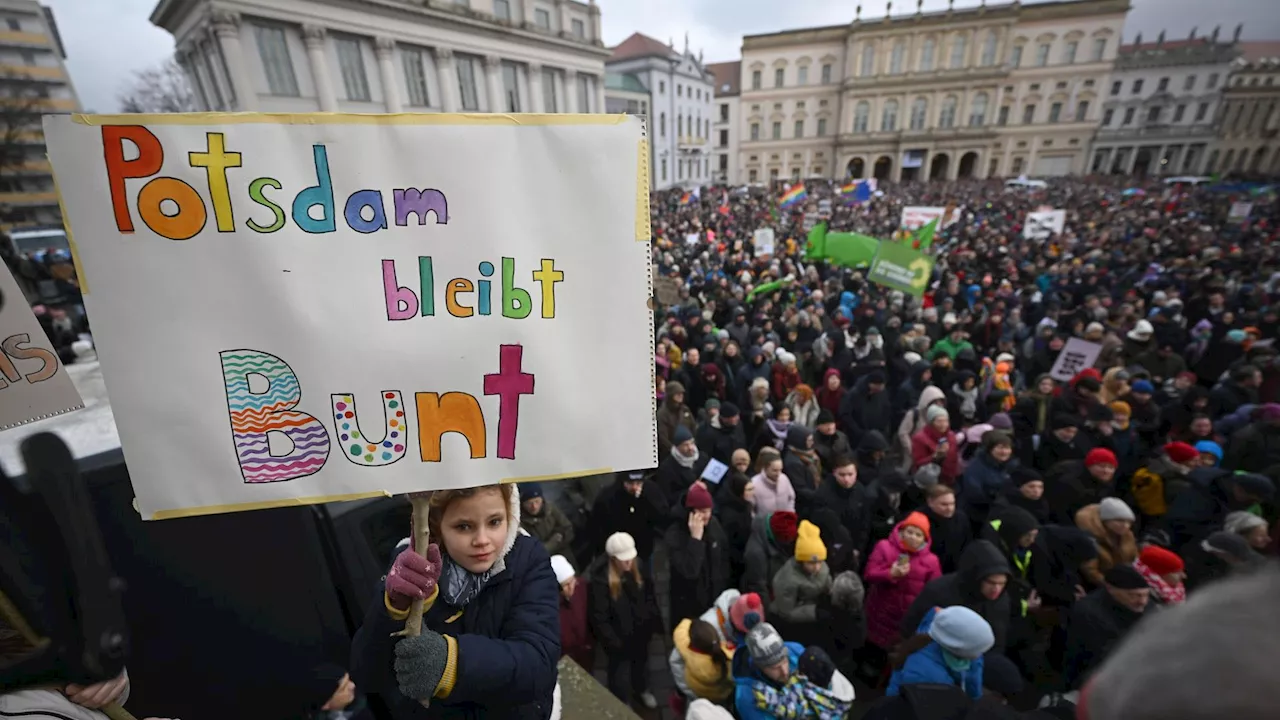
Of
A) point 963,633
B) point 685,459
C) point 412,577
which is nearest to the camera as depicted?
point 412,577

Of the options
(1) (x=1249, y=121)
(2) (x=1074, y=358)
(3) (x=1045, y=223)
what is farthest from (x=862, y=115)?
(2) (x=1074, y=358)

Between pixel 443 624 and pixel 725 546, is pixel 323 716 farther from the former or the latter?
pixel 725 546

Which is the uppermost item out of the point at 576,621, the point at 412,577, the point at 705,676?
the point at 412,577

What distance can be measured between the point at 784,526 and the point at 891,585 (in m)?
0.72

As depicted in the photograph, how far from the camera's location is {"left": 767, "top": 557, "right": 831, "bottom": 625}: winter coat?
3.11m

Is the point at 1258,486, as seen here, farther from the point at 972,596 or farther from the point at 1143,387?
the point at 972,596

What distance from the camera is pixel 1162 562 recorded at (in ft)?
9.01

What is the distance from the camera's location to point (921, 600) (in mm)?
2779

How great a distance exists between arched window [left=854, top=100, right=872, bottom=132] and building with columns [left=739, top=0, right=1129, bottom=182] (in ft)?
0.35

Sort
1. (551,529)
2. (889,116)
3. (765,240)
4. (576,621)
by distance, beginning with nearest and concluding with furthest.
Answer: (576,621)
(551,529)
(765,240)
(889,116)

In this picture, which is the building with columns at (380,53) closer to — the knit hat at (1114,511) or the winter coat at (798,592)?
the winter coat at (798,592)

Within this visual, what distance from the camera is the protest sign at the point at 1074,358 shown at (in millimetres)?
5961

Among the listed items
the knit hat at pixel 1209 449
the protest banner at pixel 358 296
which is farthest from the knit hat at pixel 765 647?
the knit hat at pixel 1209 449

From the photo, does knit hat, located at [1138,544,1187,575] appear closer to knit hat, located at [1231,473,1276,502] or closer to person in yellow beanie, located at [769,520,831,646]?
knit hat, located at [1231,473,1276,502]
